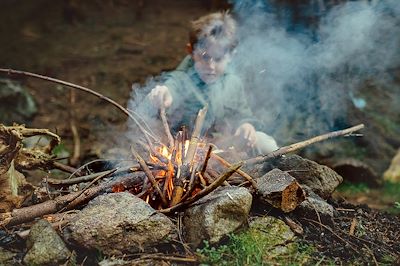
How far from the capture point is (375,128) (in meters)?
6.66

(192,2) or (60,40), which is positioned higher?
(192,2)

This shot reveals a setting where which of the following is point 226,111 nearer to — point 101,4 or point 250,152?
point 250,152

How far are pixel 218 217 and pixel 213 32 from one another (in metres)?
2.05

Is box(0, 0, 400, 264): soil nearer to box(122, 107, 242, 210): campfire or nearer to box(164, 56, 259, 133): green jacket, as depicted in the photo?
box(164, 56, 259, 133): green jacket

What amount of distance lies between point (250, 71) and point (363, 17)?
5.18 feet

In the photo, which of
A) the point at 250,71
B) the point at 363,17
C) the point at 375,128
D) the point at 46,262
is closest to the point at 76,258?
the point at 46,262

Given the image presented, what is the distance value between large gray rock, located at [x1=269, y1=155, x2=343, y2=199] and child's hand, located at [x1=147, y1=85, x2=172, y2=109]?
4.13 ft

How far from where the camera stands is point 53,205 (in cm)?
315

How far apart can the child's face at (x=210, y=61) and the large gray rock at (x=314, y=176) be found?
1.28 m

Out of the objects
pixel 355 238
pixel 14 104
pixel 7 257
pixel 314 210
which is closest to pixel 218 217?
pixel 314 210

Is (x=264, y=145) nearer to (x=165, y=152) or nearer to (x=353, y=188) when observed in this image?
(x=165, y=152)

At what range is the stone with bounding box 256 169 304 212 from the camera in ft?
9.89

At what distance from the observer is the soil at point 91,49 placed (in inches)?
306

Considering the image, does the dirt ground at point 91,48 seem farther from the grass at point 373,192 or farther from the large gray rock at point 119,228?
the large gray rock at point 119,228
